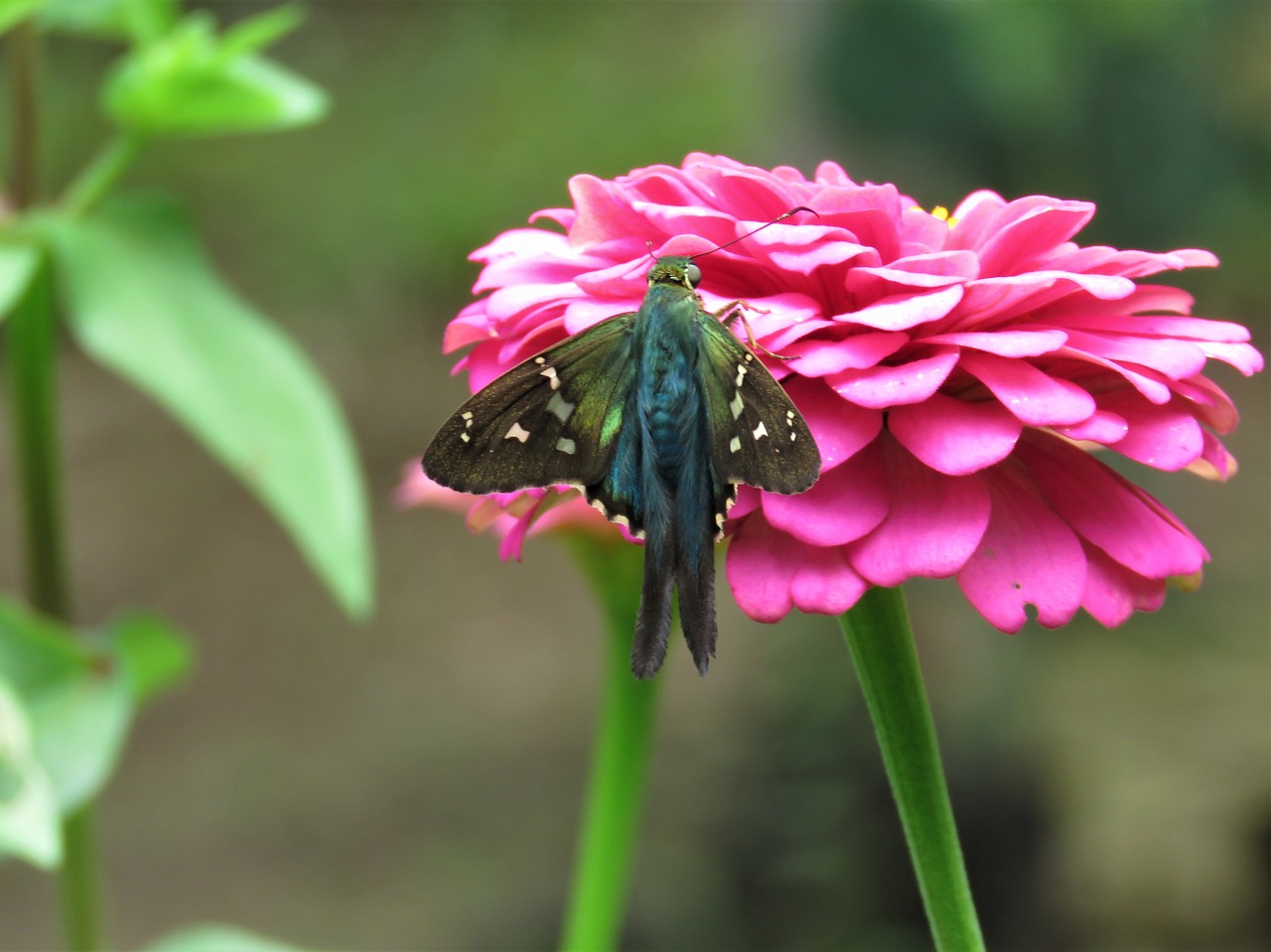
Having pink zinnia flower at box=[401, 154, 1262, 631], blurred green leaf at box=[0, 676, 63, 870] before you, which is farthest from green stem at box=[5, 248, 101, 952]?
pink zinnia flower at box=[401, 154, 1262, 631]

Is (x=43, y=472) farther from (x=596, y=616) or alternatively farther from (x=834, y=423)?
(x=596, y=616)

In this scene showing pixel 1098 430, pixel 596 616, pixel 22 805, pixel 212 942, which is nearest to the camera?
pixel 1098 430

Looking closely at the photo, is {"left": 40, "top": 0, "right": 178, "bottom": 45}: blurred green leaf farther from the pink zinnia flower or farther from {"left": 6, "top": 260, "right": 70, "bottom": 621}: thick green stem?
the pink zinnia flower

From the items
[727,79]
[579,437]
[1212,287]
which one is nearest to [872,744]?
[1212,287]

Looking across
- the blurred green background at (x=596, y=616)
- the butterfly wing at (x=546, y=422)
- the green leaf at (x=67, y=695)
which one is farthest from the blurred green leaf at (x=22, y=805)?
the blurred green background at (x=596, y=616)

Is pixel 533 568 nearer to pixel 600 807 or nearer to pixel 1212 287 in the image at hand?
pixel 1212 287

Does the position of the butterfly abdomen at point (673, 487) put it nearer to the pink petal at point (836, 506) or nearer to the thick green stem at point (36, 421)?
the pink petal at point (836, 506)

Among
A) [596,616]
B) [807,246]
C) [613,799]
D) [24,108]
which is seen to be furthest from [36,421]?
[596,616]

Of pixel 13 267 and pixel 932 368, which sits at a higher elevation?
pixel 13 267
